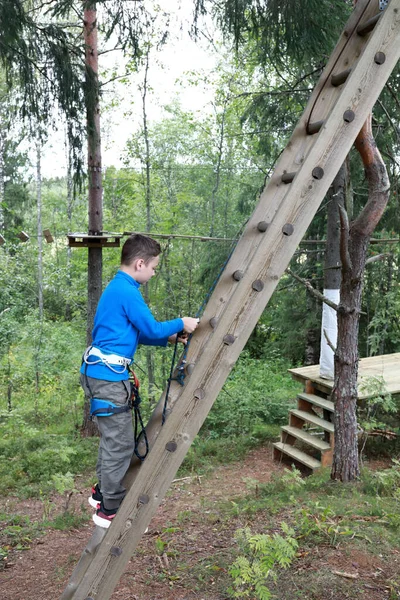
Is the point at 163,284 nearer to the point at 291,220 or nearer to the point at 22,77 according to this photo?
the point at 22,77

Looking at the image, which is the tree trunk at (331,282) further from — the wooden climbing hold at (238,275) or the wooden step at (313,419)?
the wooden climbing hold at (238,275)

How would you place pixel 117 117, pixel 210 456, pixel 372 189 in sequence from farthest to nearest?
pixel 117 117 < pixel 210 456 < pixel 372 189

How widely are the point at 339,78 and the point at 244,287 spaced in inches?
46.9

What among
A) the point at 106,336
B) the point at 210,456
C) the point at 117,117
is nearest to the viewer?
the point at 106,336

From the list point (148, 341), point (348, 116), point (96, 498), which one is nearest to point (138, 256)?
point (148, 341)

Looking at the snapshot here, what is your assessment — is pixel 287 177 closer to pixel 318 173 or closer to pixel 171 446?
pixel 318 173

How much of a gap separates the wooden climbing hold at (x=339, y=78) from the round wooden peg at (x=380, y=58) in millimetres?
173

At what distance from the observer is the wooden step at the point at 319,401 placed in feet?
21.9

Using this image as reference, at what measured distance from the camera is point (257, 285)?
236 centimetres

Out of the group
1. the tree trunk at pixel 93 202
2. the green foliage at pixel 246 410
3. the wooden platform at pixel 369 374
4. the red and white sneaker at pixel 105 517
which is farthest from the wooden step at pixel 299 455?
the red and white sneaker at pixel 105 517

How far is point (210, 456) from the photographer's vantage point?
7.50 m

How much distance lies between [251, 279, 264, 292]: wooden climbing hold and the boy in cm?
54

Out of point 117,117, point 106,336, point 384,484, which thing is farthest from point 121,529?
point 117,117

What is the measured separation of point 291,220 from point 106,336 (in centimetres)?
107
